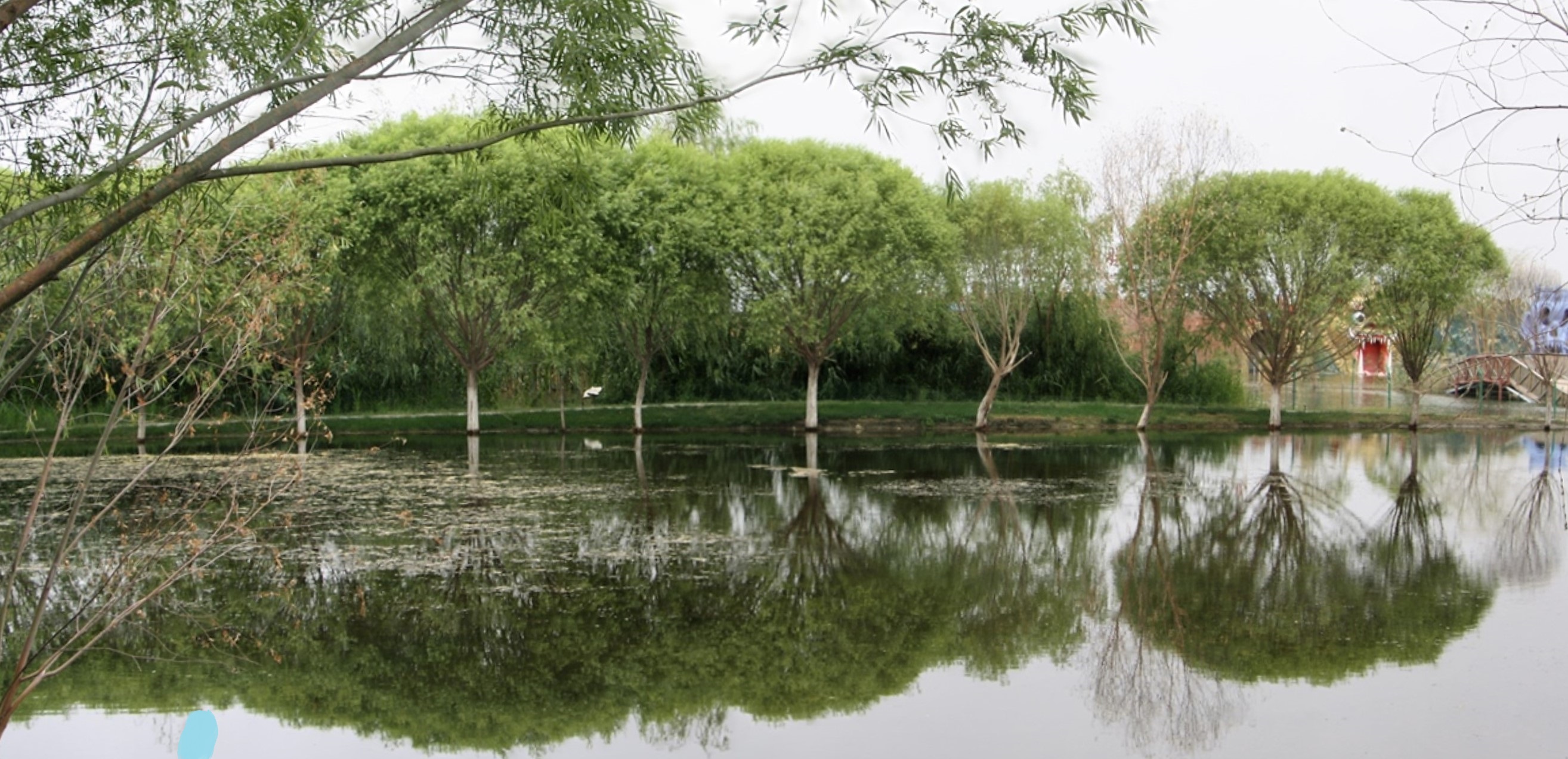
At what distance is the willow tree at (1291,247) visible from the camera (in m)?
30.8

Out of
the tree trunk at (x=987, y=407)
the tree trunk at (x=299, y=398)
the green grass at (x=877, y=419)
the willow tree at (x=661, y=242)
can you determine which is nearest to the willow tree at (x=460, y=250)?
the willow tree at (x=661, y=242)

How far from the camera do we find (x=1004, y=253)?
31.9 meters

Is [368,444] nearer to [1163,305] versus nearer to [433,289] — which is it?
[433,289]

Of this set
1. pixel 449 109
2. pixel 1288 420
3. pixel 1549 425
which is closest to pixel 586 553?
pixel 449 109

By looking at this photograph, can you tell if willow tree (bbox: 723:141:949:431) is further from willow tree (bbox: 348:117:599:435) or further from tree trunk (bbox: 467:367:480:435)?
tree trunk (bbox: 467:367:480:435)

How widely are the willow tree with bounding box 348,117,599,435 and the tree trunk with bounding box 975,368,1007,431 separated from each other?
9934 millimetres

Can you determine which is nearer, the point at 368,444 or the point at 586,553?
the point at 586,553

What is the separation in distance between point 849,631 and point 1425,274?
25927mm

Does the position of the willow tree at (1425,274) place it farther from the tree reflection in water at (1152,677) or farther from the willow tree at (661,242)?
the tree reflection in water at (1152,677)

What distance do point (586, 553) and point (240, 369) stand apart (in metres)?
6.63

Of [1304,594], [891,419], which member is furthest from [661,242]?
[1304,594]

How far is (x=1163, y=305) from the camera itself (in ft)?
101

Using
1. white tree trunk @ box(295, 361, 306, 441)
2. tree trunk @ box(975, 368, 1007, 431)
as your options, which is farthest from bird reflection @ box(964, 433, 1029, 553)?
white tree trunk @ box(295, 361, 306, 441)

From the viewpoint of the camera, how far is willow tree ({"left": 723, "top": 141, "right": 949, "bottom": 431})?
29.0 metres
